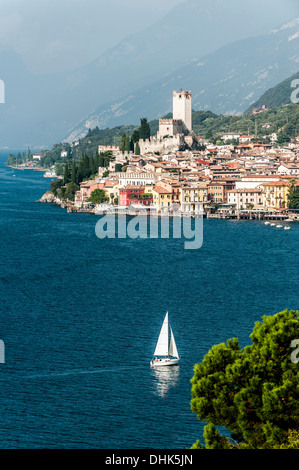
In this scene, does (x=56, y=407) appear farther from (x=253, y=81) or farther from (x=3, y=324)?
(x=253, y=81)

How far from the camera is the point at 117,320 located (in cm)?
1546

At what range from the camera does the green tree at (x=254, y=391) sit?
288 inches

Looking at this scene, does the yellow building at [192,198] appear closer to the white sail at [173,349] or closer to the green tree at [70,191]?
the green tree at [70,191]

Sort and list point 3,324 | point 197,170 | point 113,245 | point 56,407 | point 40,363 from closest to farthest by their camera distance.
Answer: point 56,407 < point 40,363 < point 3,324 < point 113,245 < point 197,170

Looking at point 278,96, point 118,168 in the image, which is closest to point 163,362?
point 118,168

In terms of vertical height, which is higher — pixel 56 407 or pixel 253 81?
pixel 253 81

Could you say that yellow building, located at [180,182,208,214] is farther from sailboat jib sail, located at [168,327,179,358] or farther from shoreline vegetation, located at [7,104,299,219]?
sailboat jib sail, located at [168,327,179,358]

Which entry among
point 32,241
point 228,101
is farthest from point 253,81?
point 32,241

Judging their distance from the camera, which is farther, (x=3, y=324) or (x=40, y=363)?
(x=3, y=324)

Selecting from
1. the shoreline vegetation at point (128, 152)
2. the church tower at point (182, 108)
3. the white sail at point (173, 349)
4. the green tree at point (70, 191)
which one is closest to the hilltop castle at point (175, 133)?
the church tower at point (182, 108)

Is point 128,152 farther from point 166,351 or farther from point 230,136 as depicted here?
point 166,351

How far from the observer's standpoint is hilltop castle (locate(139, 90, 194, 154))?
47.7 m

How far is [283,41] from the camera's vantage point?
162 metres
